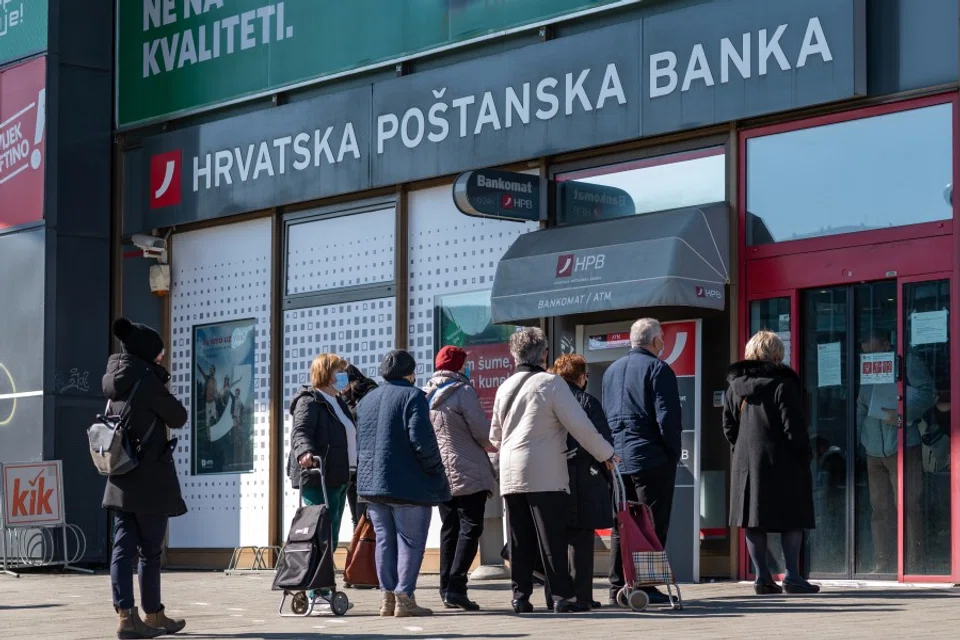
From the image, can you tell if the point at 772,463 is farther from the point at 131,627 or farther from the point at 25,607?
the point at 25,607

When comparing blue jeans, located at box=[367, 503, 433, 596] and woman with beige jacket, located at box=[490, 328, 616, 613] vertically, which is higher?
woman with beige jacket, located at box=[490, 328, 616, 613]

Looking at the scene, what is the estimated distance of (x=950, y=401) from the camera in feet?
38.0

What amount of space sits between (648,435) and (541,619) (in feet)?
4.99

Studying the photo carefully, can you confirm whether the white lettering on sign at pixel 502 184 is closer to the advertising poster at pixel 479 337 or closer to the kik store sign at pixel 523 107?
the kik store sign at pixel 523 107

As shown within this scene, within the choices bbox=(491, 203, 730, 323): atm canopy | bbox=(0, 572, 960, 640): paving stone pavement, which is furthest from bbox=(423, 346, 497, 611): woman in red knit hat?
bbox=(491, 203, 730, 323): atm canopy

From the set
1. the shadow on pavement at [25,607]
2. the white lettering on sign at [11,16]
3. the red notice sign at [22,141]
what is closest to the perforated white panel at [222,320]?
the red notice sign at [22,141]

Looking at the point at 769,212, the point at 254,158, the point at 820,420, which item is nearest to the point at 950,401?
the point at 820,420

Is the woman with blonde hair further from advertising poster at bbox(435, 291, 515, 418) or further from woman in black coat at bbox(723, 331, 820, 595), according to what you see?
advertising poster at bbox(435, 291, 515, 418)

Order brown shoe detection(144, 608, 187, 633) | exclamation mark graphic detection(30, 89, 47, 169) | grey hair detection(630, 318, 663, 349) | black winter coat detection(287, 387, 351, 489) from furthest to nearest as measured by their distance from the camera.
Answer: exclamation mark graphic detection(30, 89, 47, 169), black winter coat detection(287, 387, 351, 489), grey hair detection(630, 318, 663, 349), brown shoe detection(144, 608, 187, 633)

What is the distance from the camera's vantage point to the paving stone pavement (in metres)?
8.60

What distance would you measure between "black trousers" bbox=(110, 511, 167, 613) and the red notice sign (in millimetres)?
9215

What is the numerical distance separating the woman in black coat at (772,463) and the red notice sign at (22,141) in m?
9.21

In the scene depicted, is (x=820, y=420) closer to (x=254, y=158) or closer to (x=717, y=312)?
(x=717, y=312)

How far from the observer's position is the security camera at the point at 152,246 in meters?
17.7
